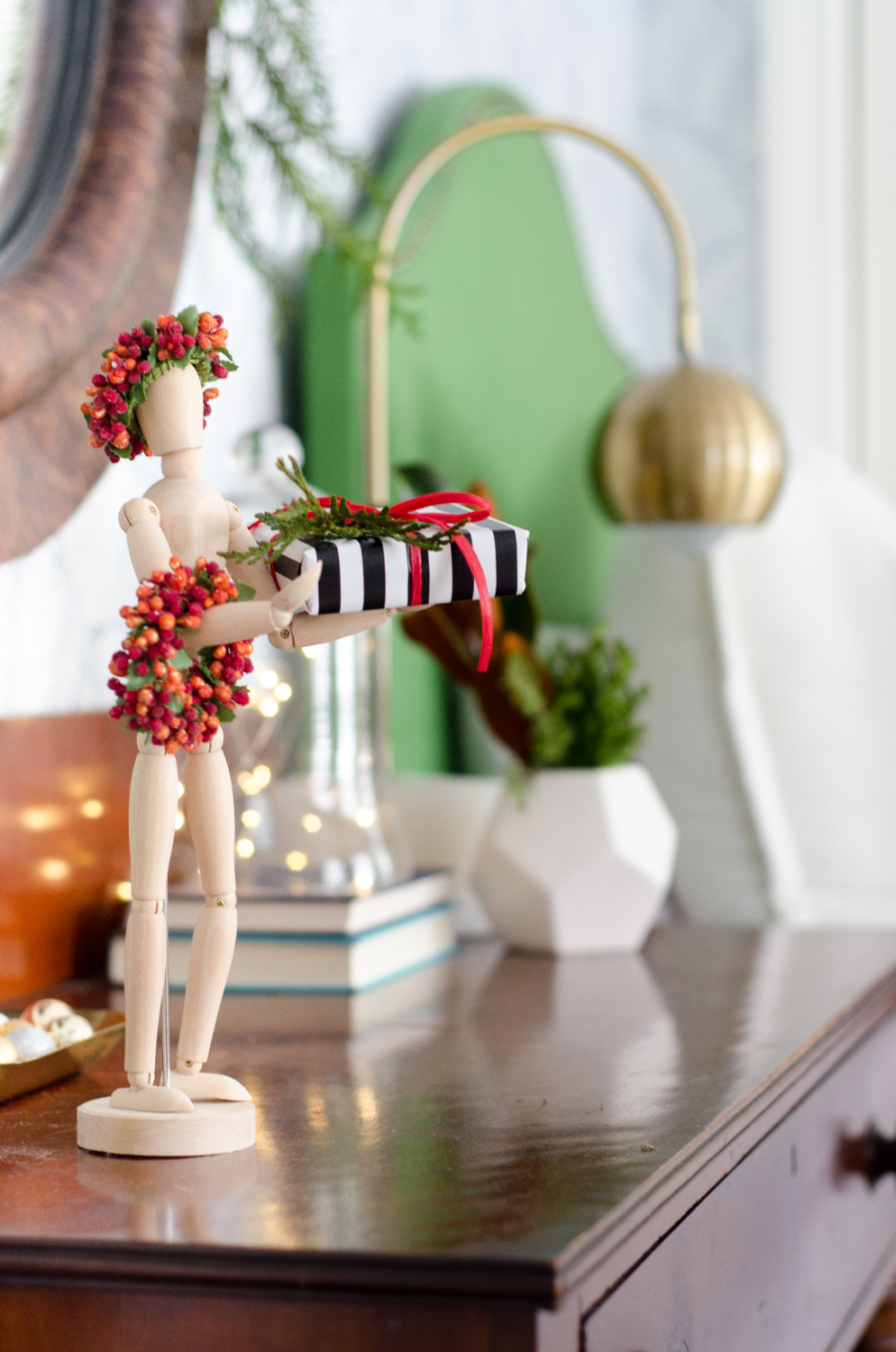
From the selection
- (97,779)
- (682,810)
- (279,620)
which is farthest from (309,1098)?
(682,810)

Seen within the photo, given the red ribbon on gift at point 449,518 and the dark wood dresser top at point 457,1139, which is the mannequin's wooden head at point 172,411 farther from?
the dark wood dresser top at point 457,1139

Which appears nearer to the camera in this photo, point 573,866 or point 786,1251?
point 786,1251

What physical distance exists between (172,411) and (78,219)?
0.37 metres

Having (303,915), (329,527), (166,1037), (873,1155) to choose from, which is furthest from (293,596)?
(873,1155)

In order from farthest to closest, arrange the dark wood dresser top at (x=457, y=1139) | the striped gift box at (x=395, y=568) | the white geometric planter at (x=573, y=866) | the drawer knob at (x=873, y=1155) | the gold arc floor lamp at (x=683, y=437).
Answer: the gold arc floor lamp at (x=683, y=437)
the white geometric planter at (x=573, y=866)
the drawer knob at (x=873, y=1155)
the striped gift box at (x=395, y=568)
the dark wood dresser top at (x=457, y=1139)

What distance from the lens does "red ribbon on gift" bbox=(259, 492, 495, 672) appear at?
534 mm

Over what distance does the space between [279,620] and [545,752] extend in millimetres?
530

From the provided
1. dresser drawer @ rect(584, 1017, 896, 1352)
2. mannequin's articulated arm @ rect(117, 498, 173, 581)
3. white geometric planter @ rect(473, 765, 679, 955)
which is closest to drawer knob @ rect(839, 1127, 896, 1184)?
dresser drawer @ rect(584, 1017, 896, 1352)

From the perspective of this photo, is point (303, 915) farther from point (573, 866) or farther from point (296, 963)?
point (573, 866)

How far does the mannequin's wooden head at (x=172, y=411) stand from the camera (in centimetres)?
54

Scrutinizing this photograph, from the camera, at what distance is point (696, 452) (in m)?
1.16

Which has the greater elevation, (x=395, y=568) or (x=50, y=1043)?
(x=395, y=568)

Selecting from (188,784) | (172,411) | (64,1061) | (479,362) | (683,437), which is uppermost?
(479,362)

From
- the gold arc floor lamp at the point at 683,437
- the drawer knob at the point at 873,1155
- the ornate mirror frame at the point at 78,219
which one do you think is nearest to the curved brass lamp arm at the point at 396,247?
the gold arc floor lamp at the point at 683,437
